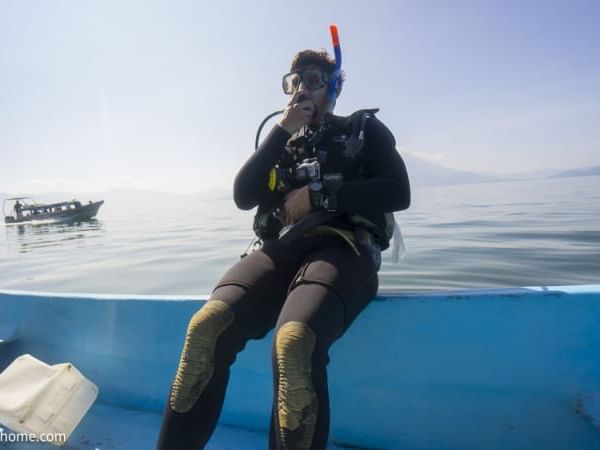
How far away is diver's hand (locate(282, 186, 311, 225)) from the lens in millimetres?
1742

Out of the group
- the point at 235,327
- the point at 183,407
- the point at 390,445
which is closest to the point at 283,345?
the point at 235,327

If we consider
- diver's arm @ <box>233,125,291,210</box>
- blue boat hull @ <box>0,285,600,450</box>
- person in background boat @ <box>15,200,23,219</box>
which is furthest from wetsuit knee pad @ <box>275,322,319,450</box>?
person in background boat @ <box>15,200,23,219</box>

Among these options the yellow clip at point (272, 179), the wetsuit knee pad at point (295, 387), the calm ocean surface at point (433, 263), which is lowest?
the calm ocean surface at point (433, 263)

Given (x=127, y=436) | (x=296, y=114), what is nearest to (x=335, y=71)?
(x=296, y=114)

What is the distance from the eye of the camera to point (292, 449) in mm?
1088

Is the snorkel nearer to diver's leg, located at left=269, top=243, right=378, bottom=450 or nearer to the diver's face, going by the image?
the diver's face

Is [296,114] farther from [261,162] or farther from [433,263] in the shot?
[433,263]

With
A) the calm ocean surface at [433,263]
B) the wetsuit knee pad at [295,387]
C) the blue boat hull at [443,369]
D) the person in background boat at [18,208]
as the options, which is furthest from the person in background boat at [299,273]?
the person in background boat at [18,208]

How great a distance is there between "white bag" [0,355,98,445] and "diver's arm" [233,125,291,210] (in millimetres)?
1340

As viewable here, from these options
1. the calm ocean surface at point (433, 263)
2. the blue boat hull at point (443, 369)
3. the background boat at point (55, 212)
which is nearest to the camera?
the blue boat hull at point (443, 369)

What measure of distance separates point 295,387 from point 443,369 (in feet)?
2.70

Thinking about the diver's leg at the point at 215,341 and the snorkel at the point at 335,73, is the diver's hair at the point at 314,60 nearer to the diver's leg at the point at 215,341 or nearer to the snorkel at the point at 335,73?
the snorkel at the point at 335,73

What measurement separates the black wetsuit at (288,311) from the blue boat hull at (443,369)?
0.32 m

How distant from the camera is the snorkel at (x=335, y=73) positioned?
1971mm
